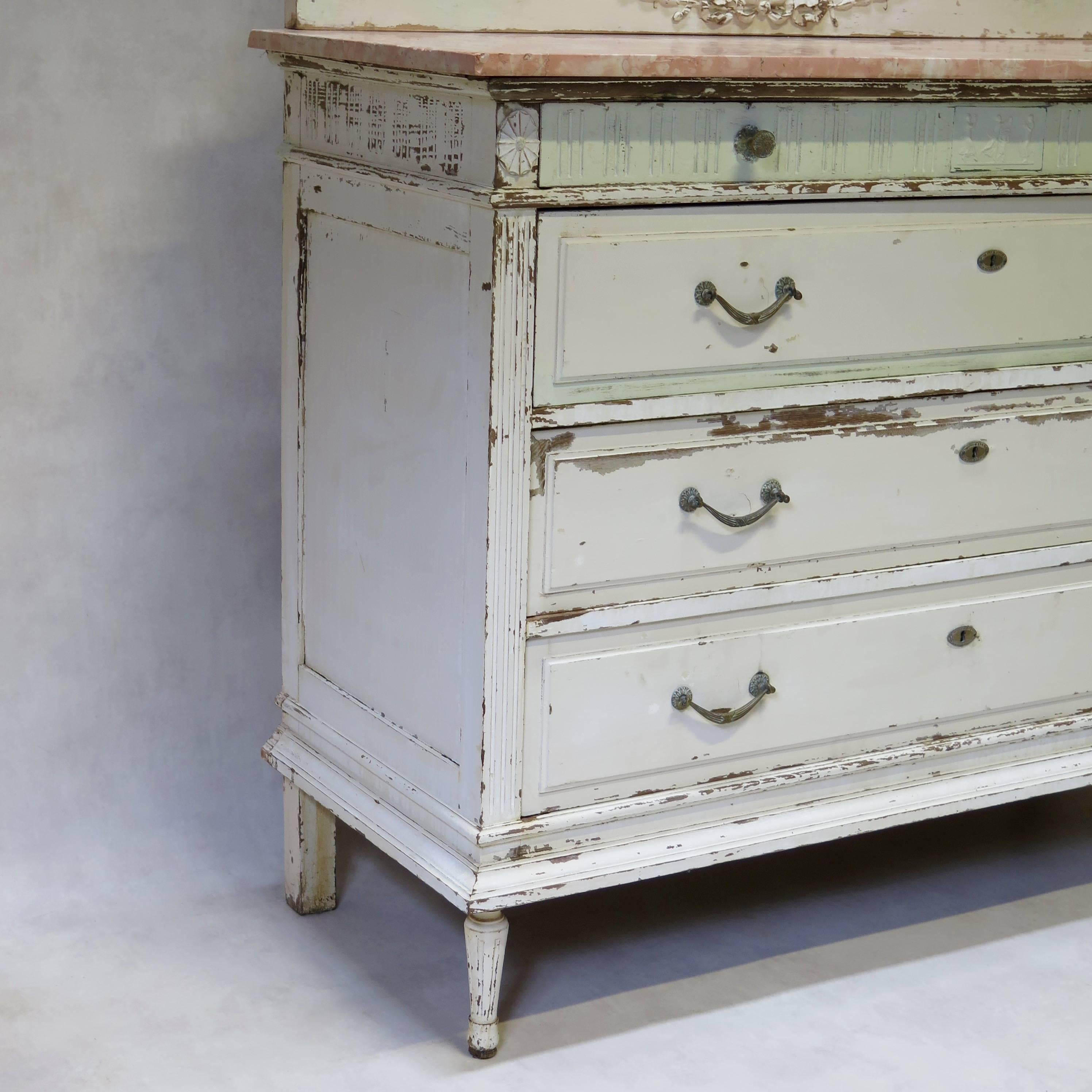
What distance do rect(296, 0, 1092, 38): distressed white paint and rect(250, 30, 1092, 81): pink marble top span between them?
0.06 ft

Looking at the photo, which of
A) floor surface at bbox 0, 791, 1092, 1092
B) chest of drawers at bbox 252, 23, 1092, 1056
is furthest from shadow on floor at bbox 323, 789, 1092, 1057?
chest of drawers at bbox 252, 23, 1092, 1056

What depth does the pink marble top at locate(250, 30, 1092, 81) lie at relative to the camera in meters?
1.66

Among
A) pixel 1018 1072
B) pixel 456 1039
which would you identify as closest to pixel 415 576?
pixel 456 1039

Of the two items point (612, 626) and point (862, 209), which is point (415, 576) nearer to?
point (612, 626)

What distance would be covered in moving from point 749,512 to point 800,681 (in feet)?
0.77

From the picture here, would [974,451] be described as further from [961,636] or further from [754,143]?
[754,143]

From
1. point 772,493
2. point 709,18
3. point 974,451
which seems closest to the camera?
point 772,493

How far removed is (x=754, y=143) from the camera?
1.83m

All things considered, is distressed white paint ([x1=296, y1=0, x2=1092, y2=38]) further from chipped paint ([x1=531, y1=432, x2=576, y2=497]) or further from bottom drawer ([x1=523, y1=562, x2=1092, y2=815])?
bottom drawer ([x1=523, y1=562, x2=1092, y2=815])

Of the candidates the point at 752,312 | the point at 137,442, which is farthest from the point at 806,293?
the point at 137,442

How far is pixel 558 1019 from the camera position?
2080 millimetres

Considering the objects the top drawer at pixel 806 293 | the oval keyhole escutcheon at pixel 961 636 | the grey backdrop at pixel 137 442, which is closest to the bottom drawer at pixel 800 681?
the oval keyhole escutcheon at pixel 961 636

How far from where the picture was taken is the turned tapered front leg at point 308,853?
2291 mm

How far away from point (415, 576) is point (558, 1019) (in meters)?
0.60
